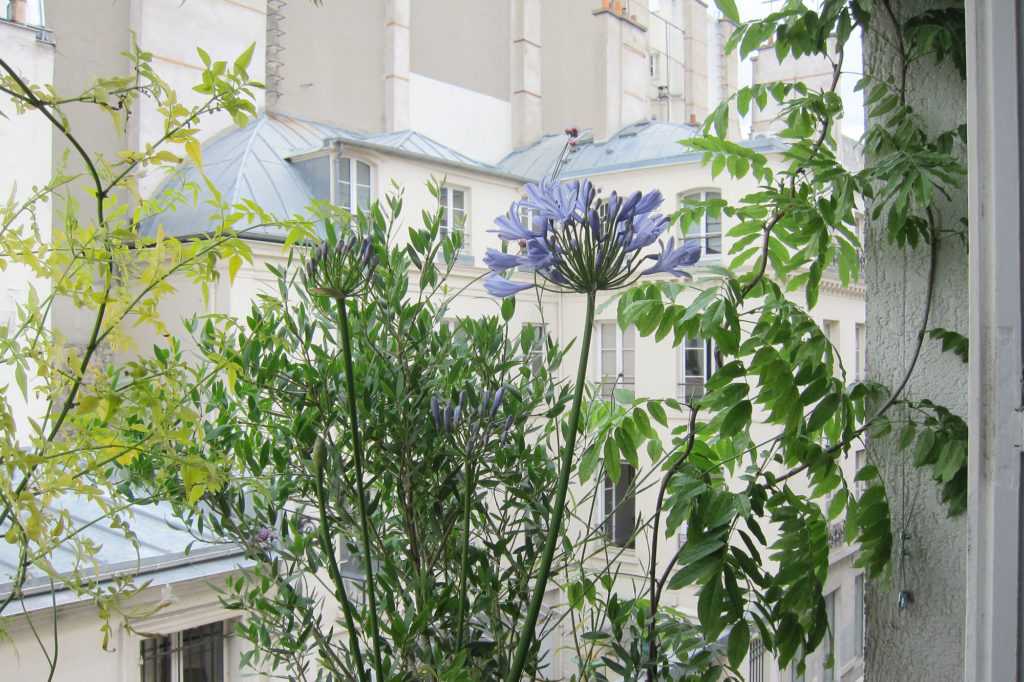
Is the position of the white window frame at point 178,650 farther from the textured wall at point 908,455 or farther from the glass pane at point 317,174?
the glass pane at point 317,174

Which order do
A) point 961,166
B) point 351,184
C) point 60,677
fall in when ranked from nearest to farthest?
1. point 961,166
2. point 60,677
3. point 351,184

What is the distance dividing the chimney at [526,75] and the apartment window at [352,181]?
359 cm

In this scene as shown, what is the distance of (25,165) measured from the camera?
2.10 meters

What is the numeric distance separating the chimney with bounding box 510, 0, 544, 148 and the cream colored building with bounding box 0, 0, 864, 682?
2cm

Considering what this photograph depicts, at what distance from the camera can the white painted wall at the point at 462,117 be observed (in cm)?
802

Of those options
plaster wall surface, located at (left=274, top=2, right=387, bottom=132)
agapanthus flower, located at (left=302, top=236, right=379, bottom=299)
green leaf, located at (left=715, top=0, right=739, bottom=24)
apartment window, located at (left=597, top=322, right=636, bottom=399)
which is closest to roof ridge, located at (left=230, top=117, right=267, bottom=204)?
plaster wall surface, located at (left=274, top=2, right=387, bottom=132)

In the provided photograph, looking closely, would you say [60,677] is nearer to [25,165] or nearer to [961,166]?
[25,165]

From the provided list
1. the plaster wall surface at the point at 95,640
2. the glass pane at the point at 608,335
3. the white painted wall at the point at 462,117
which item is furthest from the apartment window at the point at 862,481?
the white painted wall at the point at 462,117

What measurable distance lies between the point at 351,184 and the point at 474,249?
3.47 ft

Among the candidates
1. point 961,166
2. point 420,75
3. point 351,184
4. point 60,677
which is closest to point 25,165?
point 60,677

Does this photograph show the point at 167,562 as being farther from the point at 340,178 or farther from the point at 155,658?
the point at 340,178

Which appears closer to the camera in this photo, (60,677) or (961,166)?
(961,166)

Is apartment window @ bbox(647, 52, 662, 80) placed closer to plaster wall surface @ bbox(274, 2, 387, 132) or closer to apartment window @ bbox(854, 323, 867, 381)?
plaster wall surface @ bbox(274, 2, 387, 132)

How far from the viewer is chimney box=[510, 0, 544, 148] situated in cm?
823
